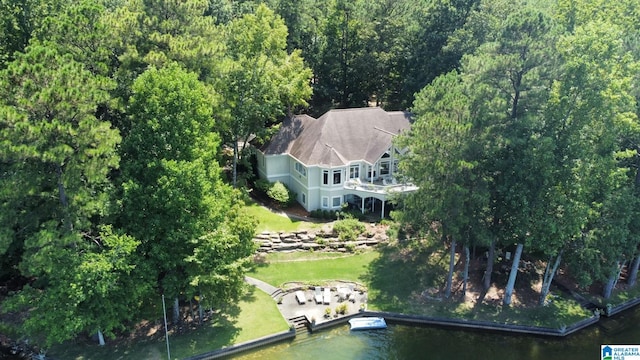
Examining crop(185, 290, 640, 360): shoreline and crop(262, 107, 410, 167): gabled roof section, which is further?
crop(262, 107, 410, 167): gabled roof section

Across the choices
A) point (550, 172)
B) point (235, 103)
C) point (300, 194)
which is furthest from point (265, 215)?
point (550, 172)

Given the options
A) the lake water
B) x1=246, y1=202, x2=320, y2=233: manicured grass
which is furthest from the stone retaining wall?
the lake water

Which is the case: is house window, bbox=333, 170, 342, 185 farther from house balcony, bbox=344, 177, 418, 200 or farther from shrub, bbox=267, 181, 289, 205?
shrub, bbox=267, 181, 289, 205

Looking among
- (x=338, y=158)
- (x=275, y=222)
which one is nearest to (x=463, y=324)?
(x=275, y=222)

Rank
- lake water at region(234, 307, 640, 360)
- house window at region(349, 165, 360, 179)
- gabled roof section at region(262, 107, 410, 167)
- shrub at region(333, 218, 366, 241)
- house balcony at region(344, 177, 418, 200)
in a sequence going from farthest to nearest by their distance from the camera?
1. house window at region(349, 165, 360, 179)
2. gabled roof section at region(262, 107, 410, 167)
3. house balcony at region(344, 177, 418, 200)
4. shrub at region(333, 218, 366, 241)
5. lake water at region(234, 307, 640, 360)

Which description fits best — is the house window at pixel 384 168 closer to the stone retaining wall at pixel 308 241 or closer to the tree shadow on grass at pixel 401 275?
the stone retaining wall at pixel 308 241

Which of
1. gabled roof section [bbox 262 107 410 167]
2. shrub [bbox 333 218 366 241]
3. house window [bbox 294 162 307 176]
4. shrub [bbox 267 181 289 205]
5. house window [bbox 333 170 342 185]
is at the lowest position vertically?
shrub [bbox 333 218 366 241]

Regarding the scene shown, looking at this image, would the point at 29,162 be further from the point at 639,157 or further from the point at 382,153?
the point at 639,157
